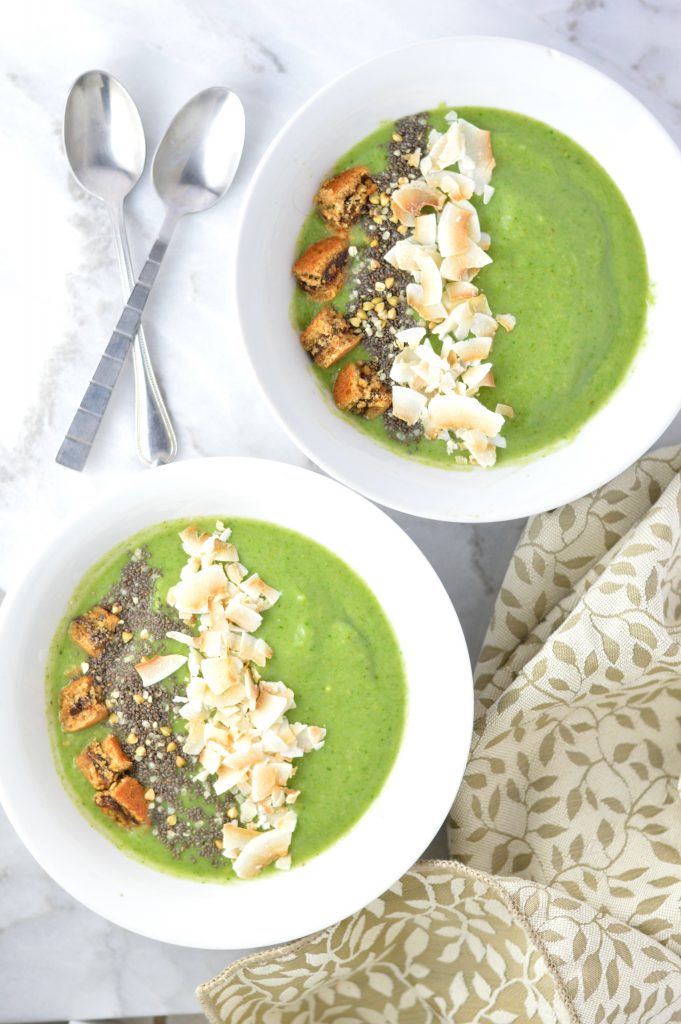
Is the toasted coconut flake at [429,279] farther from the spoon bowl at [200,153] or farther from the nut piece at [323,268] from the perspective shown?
the spoon bowl at [200,153]

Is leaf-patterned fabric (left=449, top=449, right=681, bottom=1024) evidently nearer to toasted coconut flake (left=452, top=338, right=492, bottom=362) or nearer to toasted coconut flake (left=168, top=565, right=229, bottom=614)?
toasted coconut flake (left=452, top=338, right=492, bottom=362)

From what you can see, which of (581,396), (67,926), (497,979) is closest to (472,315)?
(581,396)

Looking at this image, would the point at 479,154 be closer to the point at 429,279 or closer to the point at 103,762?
the point at 429,279

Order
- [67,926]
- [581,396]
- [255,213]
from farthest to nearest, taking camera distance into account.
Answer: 1. [67,926]
2. [581,396]
3. [255,213]

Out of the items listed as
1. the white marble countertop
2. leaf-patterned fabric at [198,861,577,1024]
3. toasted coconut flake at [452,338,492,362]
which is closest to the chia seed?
toasted coconut flake at [452,338,492,362]

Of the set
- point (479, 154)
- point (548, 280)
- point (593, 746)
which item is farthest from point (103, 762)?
point (479, 154)

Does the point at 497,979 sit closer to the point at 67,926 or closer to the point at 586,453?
the point at 67,926

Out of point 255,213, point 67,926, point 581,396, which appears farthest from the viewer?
point 67,926
